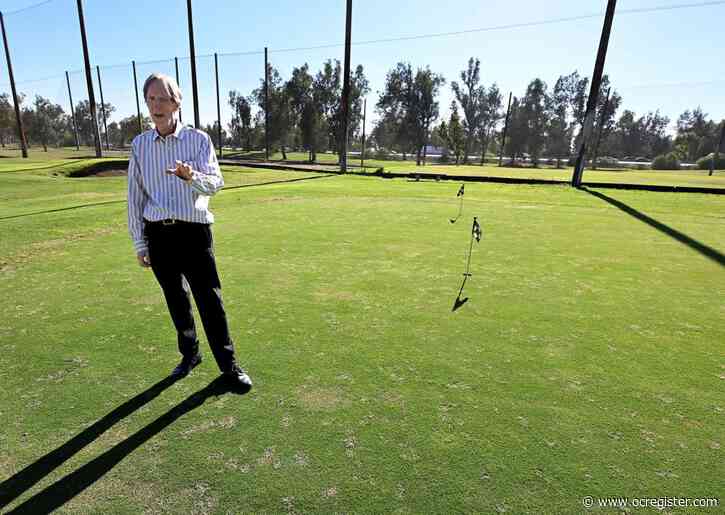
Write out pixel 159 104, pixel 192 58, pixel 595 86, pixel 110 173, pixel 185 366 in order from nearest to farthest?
pixel 159 104, pixel 185 366, pixel 595 86, pixel 110 173, pixel 192 58

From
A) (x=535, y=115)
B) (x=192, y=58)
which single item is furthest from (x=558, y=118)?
(x=192, y=58)

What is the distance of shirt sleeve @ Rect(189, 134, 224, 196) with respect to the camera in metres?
2.41

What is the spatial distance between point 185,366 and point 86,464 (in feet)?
3.11

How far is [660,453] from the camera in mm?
2158

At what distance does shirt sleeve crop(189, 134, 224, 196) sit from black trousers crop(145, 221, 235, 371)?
291mm

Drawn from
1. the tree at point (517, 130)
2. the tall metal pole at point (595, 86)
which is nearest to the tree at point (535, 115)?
the tree at point (517, 130)

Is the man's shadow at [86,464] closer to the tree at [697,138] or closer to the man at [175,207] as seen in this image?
the man at [175,207]

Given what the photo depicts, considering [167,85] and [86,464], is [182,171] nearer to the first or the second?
[167,85]

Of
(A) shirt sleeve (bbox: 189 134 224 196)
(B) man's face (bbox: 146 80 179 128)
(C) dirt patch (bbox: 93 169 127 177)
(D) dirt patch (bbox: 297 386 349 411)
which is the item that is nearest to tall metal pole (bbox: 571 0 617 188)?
(D) dirt patch (bbox: 297 386 349 411)

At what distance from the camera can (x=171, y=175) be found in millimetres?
2557

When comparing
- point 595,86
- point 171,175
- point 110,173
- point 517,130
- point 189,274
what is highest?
point 517,130

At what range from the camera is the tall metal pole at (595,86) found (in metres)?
16.5

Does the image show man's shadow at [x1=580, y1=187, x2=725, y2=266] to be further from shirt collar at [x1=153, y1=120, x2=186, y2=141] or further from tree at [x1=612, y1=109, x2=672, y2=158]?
tree at [x1=612, y1=109, x2=672, y2=158]

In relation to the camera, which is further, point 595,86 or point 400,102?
point 400,102
